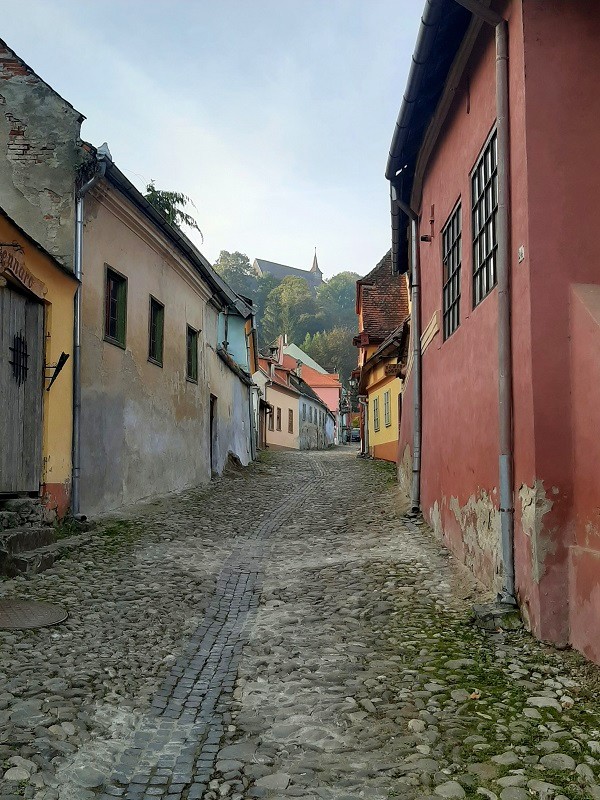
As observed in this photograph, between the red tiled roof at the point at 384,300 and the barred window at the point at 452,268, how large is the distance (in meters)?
16.4

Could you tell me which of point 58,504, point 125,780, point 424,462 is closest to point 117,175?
point 58,504

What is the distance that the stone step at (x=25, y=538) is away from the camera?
702cm

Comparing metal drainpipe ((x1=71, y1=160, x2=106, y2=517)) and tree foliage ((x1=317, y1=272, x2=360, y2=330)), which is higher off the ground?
tree foliage ((x1=317, y1=272, x2=360, y2=330))

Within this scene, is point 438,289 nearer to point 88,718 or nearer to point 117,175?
point 117,175

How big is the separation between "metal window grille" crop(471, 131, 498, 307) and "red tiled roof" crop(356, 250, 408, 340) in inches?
715

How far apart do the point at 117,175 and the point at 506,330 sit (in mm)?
6841

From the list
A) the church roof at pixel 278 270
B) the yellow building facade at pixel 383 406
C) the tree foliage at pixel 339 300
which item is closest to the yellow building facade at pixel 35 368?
the yellow building facade at pixel 383 406

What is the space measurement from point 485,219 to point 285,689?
4.16 m

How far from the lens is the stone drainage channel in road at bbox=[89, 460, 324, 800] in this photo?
10.3 ft

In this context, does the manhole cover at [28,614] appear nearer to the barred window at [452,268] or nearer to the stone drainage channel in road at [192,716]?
the stone drainage channel in road at [192,716]

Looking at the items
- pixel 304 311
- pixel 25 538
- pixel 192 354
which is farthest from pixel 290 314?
pixel 25 538

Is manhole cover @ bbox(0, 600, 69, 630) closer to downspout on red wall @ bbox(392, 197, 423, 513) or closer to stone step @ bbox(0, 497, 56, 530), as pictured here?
stone step @ bbox(0, 497, 56, 530)

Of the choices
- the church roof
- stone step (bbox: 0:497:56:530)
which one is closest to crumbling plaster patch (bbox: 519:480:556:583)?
stone step (bbox: 0:497:56:530)

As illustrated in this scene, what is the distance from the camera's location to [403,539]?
27.4 ft
